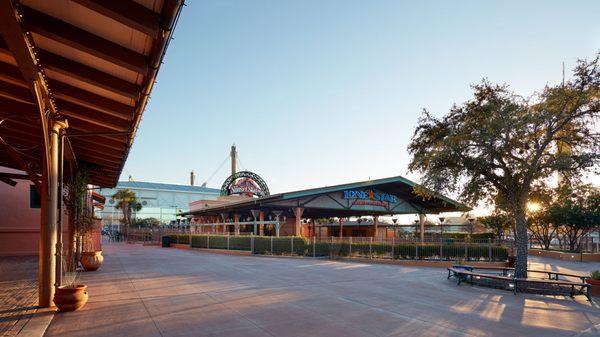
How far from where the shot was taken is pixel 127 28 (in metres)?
6.09

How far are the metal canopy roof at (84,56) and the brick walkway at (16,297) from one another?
339 centimetres

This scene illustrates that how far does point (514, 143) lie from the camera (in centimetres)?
1438

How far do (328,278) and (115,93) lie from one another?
32.2ft

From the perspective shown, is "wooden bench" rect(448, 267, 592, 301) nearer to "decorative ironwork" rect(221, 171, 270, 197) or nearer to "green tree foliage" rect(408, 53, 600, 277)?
"green tree foliage" rect(408, 53, 600, 277)

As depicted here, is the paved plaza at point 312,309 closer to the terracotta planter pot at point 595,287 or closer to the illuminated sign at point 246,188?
the terracotta planter pot at point 595,287

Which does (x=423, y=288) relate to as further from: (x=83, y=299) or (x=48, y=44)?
(x=48, y=44)

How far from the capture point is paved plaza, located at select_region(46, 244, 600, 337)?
7.70m

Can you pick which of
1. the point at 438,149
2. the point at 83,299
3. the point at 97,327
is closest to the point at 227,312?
Result: the point at 97,327

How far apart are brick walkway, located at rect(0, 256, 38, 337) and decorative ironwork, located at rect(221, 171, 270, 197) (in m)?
32.1

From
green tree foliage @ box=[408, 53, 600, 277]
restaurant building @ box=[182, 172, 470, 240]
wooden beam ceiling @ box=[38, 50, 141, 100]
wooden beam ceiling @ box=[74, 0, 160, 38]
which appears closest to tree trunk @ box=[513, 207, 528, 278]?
green tree foliage @ box=[408, 53, 600, 277]

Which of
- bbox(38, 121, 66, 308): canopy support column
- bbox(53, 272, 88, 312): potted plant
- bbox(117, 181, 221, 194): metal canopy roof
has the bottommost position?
bbox(53, 272, 88, 312): potted plant

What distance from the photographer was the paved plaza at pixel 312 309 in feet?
25.3

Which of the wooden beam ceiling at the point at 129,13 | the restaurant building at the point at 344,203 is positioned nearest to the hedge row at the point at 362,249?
the restaurant building at the point at 344,203

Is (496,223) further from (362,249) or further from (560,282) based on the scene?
(560,282)
